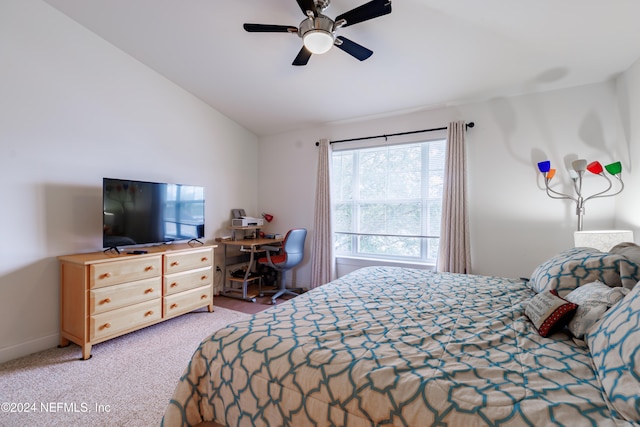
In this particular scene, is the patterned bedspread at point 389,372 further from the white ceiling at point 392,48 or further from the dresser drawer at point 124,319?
the white ceiling at point 392,48

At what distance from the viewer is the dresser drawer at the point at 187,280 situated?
2904 millimetres

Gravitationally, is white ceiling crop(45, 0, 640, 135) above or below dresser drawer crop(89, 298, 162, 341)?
above

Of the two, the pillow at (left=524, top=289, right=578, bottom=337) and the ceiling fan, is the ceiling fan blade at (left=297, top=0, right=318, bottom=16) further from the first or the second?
the pillow at (left=524, top=289, right=578, bottom=337)

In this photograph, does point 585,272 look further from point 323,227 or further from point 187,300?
point 187,300

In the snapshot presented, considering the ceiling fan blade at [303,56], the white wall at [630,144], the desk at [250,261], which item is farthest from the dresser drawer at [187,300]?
the white wall at [630,144]

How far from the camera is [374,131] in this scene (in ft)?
12.4

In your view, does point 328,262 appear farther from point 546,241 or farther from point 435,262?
point 546,241

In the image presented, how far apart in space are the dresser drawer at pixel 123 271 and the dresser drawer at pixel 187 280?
0.16 m

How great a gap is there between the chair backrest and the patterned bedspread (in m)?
2.17

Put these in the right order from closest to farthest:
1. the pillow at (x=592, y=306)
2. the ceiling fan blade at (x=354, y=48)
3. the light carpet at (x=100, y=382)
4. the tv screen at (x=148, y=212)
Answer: the pillow at (x=592, y=306), the light carpet at (x=100, y=382), the ceiling fan blade at (x=354, y=48), the tv screen at (x=148, y=212)

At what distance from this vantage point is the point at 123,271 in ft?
8.21

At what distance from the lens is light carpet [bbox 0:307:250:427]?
1650 millimetres

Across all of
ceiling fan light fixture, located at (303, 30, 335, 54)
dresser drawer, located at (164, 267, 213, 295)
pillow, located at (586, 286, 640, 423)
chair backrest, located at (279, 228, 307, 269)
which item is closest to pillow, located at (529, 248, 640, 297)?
pillow, located at (586, 286, 640, 423)

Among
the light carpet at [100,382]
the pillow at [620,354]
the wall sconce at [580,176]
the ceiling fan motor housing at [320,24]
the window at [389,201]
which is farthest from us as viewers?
the window at [389,201]
